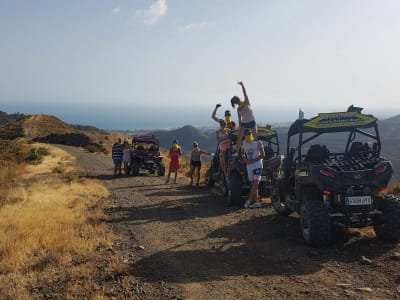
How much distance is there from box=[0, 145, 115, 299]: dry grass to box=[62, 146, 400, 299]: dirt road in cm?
48

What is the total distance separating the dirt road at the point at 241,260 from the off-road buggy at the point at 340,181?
1.21 ft

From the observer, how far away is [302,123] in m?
8.34

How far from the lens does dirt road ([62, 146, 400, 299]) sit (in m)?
5.64

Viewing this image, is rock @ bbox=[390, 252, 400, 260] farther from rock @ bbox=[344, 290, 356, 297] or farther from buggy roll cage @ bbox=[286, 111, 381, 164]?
buggy roll cage @ bbox=[286, 111, 381, 164]

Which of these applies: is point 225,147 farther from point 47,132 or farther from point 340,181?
point 47,132

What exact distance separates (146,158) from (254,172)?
11143mm

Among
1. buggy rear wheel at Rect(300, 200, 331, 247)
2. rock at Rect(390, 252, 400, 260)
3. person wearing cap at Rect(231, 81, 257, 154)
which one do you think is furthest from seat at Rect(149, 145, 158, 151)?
rock at Rect(390, 252, 400, 260)

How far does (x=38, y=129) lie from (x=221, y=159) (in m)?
64.5

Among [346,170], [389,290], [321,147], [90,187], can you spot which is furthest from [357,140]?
[90,187]

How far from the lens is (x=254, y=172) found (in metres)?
10.9

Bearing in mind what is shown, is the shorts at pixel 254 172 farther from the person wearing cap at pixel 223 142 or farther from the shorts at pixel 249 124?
the person wearing cap at pixel 223 142

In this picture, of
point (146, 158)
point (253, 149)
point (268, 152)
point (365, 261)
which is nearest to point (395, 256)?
point (365, 261)

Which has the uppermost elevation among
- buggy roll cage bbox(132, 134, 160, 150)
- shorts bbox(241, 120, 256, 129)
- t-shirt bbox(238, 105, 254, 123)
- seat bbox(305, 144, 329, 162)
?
t-shirt bbox(238, 105, 254, 123)

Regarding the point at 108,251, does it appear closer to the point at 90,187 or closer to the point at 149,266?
the point at 149,266
